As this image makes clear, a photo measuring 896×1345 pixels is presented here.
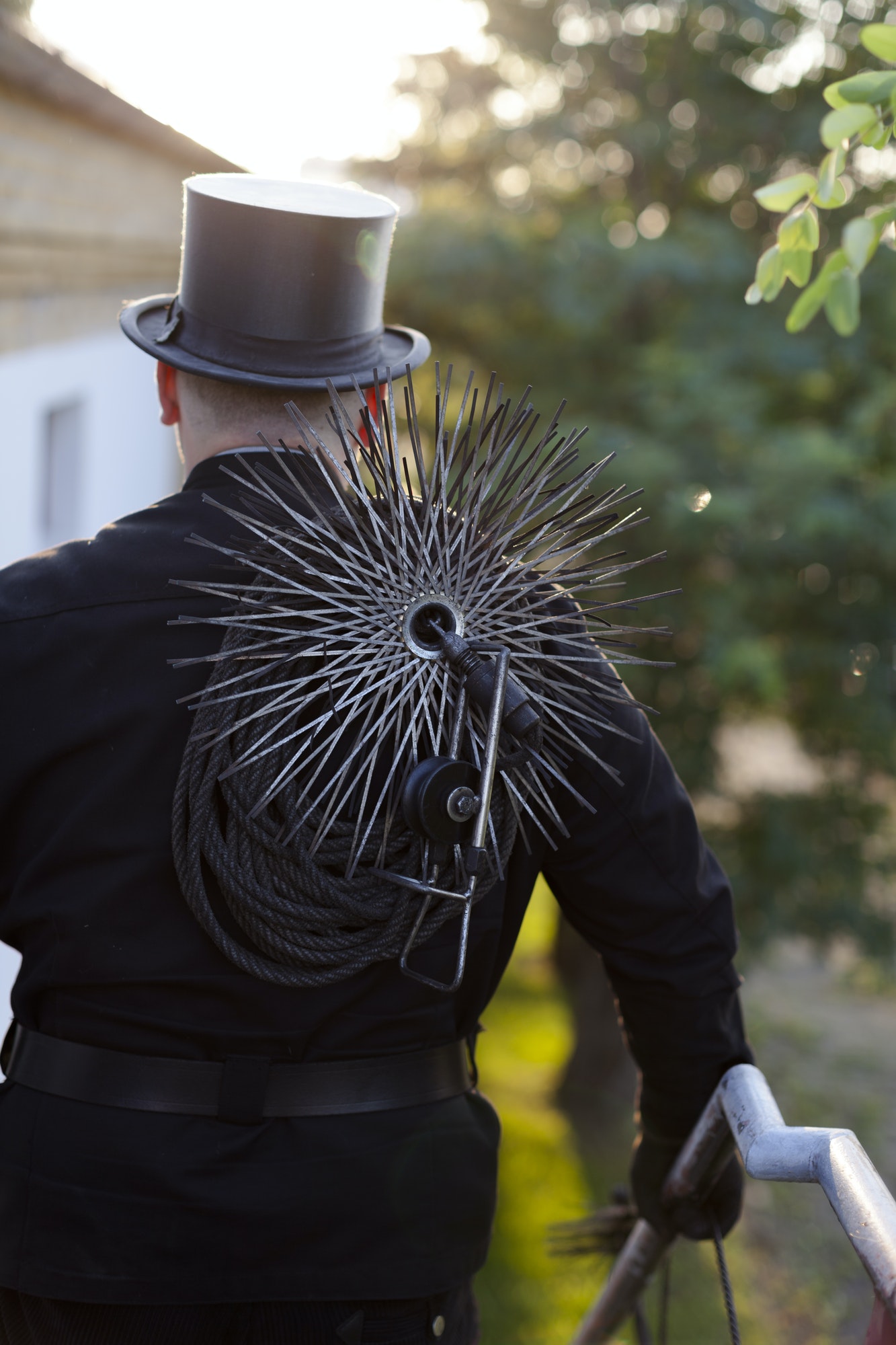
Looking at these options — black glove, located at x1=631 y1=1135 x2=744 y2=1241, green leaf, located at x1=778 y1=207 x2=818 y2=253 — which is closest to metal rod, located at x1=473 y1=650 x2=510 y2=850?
green leaf, located at x1=778 y1=207 x2=818 y2=253

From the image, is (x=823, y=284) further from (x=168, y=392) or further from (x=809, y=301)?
(x=168, y=392)

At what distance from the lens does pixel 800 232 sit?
1627 mm

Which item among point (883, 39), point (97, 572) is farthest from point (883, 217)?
point (97, 572)

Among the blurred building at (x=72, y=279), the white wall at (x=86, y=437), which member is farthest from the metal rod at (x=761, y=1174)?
the blurred building at (x=72, y=279)

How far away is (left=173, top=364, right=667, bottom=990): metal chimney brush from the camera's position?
1.38m

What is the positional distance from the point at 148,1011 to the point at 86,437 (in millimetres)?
3894

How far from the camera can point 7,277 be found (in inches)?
140

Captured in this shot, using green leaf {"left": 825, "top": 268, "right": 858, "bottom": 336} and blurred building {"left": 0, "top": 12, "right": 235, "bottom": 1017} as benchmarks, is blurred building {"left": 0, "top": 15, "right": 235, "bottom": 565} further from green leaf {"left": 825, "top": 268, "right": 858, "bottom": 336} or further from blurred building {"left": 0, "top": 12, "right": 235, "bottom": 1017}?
green leaf {"left": 825, "top": 268, "right": 858, "bottom": 336}

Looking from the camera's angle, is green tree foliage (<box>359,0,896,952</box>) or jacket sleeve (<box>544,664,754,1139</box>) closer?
jacket sleeve (<box>544,664,754,1139</box>)

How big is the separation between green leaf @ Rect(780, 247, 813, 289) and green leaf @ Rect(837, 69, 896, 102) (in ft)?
0.80

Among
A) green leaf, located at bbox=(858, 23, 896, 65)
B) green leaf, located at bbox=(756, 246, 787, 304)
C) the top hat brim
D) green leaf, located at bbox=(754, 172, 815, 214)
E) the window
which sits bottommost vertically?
the window

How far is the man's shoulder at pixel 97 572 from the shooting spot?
144cm

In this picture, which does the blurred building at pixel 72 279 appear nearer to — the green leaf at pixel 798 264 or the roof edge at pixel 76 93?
the roof edge at pixel 76 93

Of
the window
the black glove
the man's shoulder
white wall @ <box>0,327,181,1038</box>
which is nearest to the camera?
the man's shoulder
